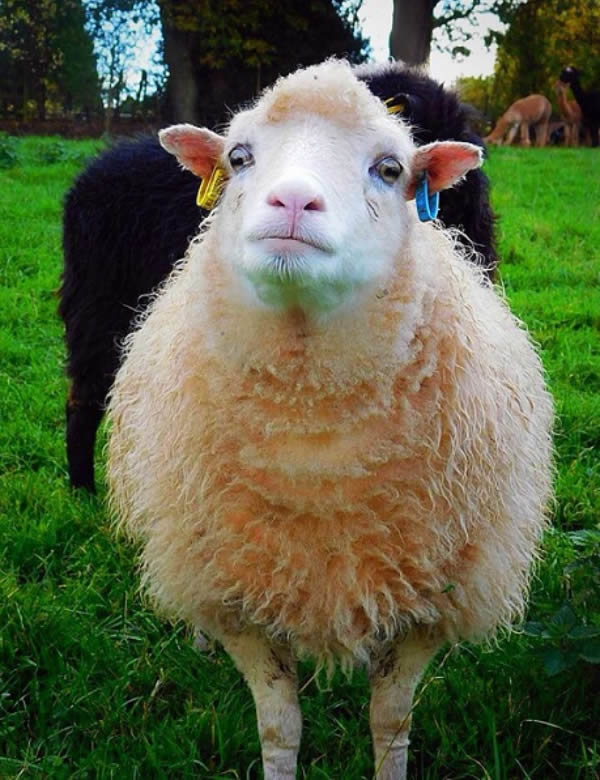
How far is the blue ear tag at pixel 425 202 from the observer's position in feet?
5.23

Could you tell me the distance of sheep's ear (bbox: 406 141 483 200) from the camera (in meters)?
1.61

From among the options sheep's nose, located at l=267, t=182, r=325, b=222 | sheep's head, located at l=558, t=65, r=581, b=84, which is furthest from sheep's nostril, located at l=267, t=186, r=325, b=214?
Answer: sheep's head, located at l=558, t=65, r=581, b=84

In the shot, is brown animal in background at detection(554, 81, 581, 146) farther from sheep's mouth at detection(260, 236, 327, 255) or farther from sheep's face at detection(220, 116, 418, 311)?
sheep's mouth at detection(260, 236, 327, 255)

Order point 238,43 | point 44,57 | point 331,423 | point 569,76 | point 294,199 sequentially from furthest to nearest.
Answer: point 569,76 → point 44,57 → point 238,43 → point 331,423 → point 294,199

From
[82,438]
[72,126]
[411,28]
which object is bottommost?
[82,438]

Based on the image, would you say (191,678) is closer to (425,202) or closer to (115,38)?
(425,202)

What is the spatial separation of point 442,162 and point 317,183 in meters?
0.42

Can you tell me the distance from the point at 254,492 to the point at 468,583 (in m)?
0.46

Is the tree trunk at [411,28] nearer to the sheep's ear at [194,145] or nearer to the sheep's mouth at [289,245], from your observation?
the sheep's ear at [194,145]

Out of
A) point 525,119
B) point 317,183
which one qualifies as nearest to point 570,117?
point 525,119

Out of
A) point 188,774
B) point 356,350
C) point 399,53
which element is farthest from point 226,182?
point 399,53

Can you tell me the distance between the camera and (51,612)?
226 centimetres

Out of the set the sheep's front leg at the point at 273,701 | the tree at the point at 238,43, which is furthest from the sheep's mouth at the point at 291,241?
the tree at the point at 238,43

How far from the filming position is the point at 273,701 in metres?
1.78
